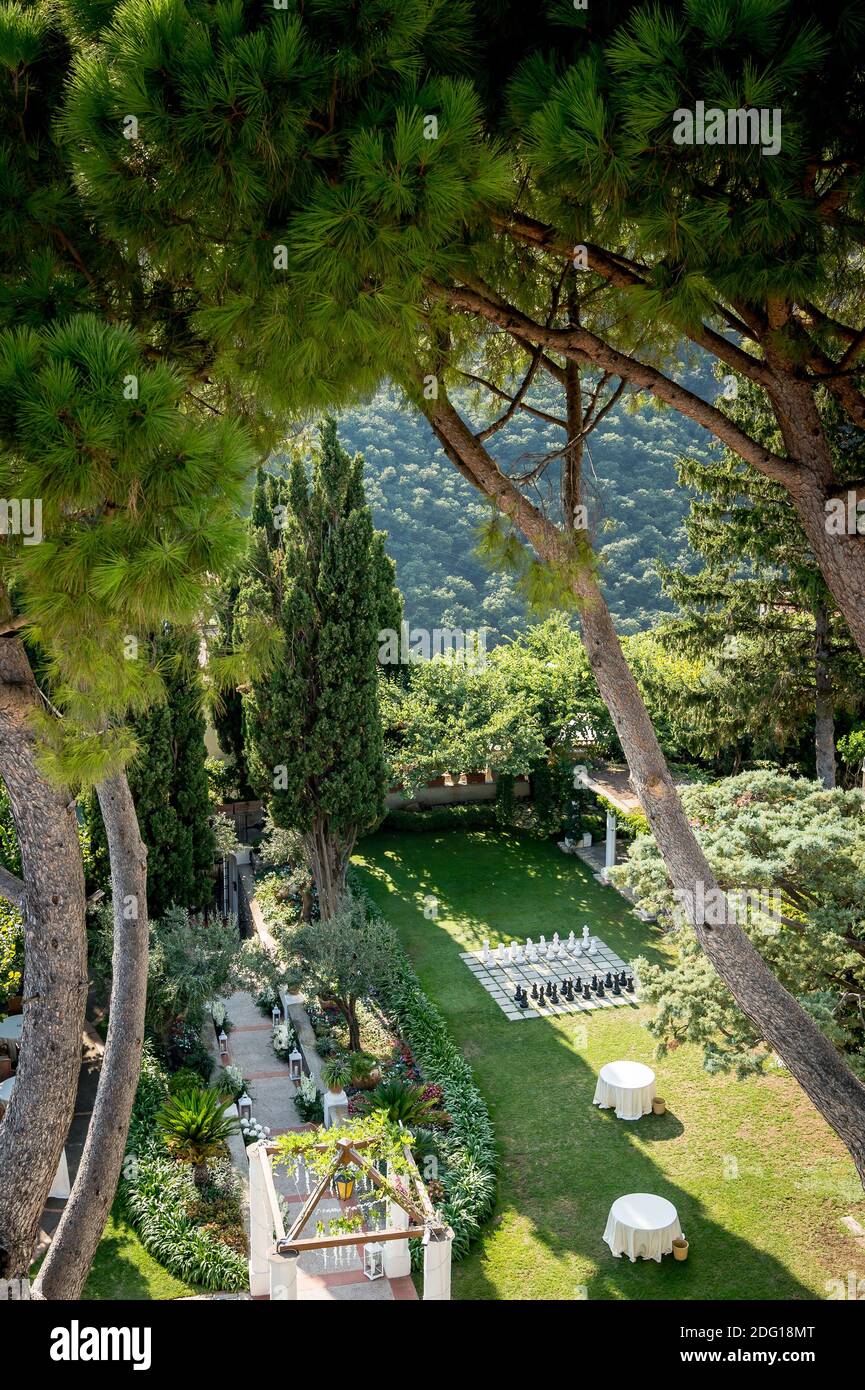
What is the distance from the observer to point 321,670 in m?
16.0

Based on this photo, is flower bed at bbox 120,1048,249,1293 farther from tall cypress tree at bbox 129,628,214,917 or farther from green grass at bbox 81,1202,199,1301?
tall cypress tree at bbox 129,628,214,917

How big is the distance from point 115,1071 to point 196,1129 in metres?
5.21

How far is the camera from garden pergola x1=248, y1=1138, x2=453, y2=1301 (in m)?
8.88

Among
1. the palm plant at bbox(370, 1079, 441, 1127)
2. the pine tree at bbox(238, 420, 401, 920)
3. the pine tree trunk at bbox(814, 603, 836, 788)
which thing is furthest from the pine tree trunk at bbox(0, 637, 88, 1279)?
the pine tree trunk at bbox(814, 603, 836, 788)

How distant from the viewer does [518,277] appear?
6758mm

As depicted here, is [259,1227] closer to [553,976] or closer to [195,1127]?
[195,1127]

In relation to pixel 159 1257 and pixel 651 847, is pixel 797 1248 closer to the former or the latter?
pixel 651 847

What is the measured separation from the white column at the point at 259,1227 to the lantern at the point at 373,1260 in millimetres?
874

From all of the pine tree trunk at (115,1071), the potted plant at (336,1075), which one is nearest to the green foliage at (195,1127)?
the potted plant at (336,1075)

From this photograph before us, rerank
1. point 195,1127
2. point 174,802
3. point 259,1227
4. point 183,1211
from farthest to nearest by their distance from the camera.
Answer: point 174,802 < point 195,1127 < point 183,1211 < point 259,1227

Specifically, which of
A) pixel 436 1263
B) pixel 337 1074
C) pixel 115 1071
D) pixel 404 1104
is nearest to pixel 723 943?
pixel 115 1071

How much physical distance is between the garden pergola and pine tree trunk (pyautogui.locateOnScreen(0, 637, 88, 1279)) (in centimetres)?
362

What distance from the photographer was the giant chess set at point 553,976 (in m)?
15.4
